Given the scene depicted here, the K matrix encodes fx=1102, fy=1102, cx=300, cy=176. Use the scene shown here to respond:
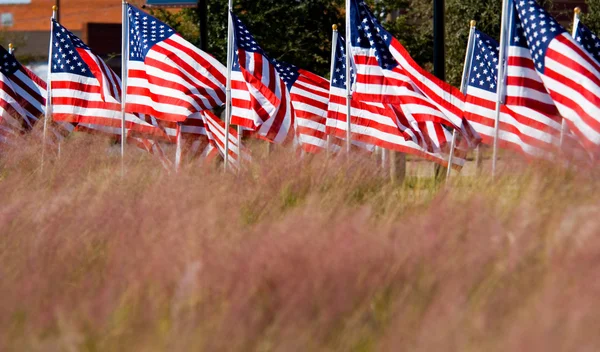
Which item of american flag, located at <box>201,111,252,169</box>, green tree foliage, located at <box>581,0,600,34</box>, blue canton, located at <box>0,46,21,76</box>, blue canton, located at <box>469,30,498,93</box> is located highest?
green tree foliage, located at <box>581,0,600,34</box>

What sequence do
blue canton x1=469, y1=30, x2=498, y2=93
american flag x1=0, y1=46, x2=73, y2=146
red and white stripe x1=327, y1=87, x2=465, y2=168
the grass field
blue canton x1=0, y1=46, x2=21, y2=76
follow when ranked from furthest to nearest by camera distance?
blue canton x1=0, y1=46, x2=21, y2=76 < american flag x1=0, y1=46, x2=73, y2=146 < red and white stripe x1=327, y1=87, x2=465, y2=168 < blue canton x1=469, y1=30, x2=498, y2=93 < the grass field

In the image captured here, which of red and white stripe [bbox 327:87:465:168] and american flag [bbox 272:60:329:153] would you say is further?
american flag [bbox 272:60:329:153]

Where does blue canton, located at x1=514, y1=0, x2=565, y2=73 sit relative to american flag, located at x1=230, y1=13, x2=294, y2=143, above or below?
above

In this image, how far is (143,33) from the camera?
15.8m

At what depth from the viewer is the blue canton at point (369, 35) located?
14289mm

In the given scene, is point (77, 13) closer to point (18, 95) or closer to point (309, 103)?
point (18, 95)

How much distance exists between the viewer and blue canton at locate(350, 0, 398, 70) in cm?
1429

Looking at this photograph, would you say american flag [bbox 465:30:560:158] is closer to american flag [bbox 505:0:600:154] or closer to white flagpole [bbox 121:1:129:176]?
american flag [bbox 505:0:600:154]

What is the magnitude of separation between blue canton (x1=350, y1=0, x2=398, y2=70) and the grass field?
21.1ft

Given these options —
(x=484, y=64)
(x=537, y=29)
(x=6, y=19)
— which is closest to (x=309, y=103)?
(x=484, y=64)

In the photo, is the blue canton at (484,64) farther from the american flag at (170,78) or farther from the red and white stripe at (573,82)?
the american flag at (170,78)

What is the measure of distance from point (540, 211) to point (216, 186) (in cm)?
296

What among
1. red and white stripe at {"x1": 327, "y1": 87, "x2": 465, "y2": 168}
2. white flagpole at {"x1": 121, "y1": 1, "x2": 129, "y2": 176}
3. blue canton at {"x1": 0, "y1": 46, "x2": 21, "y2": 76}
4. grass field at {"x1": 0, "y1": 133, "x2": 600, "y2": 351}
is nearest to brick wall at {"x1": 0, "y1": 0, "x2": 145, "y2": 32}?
blue canton at {"x1": 0, "y1": 46, "x2": 21, "y2": 76}

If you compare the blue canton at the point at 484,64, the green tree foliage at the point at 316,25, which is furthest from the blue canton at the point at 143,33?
the green tree foliage at the point at 316,25
